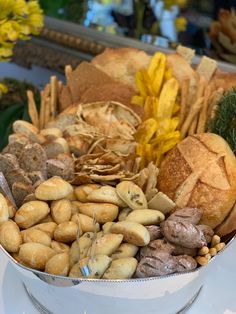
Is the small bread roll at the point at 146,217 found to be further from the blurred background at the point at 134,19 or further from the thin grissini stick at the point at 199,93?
the blurred background at the point at 134,19

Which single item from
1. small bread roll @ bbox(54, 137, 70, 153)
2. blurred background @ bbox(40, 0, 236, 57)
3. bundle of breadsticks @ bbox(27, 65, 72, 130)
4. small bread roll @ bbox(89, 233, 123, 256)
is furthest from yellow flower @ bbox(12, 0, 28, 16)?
blurred background @ bbox(40, 0, 236, 57)

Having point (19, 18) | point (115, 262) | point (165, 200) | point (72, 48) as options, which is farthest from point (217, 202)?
point (72, 48)

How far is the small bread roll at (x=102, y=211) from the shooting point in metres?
0.60

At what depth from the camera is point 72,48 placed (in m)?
1.36

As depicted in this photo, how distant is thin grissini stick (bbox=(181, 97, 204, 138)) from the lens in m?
0.78

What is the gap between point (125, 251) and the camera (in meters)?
0.55

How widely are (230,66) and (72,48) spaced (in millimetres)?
440

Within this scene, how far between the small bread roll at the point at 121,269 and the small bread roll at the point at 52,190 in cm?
12

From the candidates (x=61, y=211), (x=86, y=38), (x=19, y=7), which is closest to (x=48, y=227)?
(x=61, y=211)

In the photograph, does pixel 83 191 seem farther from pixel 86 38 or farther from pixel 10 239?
pixel 86 38

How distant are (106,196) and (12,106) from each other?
0.52 metres

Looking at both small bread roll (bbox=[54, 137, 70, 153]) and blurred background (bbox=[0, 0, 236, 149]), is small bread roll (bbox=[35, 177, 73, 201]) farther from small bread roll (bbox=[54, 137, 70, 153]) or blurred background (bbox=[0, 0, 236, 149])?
blurred background (bbox=[0, 0, 236, 149])

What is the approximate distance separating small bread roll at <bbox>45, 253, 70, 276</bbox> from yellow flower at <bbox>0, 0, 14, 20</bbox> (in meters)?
0.45

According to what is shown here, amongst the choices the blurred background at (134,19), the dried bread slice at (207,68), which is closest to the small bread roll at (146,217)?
the dried bread slice at (207,68)
